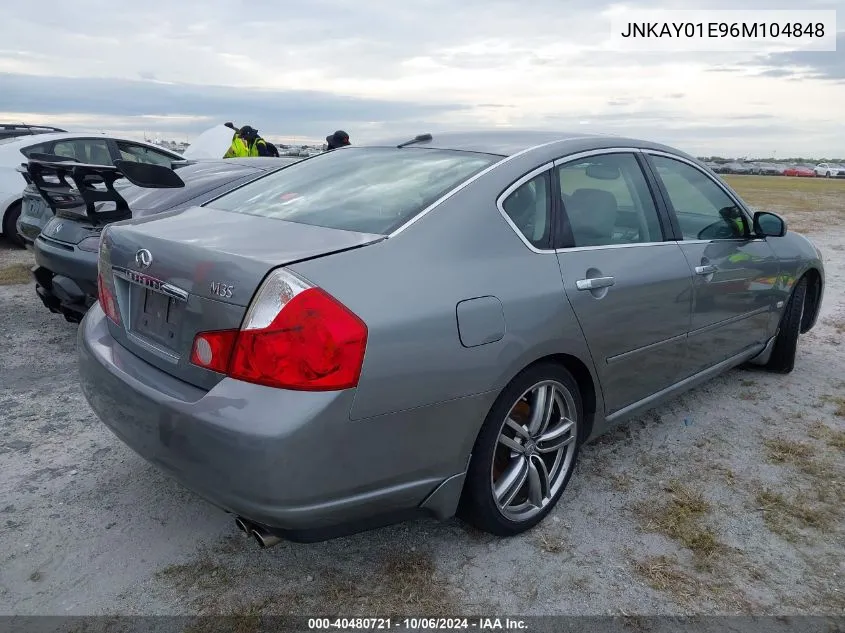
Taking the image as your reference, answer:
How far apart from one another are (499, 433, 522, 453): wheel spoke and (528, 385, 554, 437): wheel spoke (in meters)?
0.09

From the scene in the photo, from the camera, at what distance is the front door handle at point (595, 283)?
2.70 m

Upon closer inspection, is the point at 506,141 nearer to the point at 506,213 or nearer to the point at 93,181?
the point at 506,213

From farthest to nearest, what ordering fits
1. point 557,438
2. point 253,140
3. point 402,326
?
point 253,140, point 557,438, point 402,326

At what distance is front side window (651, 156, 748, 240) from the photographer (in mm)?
3463

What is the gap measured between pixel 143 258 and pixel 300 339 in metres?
0.79

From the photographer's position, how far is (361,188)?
280cm

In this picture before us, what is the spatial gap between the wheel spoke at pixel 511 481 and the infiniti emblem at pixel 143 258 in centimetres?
150

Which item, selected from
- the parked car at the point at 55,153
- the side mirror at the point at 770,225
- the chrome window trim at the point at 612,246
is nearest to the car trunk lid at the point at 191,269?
the chrome window trim at the point at 612,246

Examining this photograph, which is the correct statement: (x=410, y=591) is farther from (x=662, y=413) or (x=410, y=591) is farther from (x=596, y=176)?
(x=662, y=413)

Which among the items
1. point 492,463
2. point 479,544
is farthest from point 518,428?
point 479,544

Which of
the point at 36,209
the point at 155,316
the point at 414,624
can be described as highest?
the point at 155,316

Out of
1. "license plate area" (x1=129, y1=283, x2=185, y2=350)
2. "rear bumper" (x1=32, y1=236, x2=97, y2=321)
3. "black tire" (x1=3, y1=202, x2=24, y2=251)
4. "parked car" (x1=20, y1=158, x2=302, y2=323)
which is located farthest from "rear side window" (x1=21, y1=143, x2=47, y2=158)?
"license plate area" (x1=129, y1=283, x2=185, y2=350)

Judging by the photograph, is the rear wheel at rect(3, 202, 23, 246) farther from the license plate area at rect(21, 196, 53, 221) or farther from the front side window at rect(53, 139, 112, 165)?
the license plate area at rect(21, 196, 53, 221)

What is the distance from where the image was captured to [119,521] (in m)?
2.76
